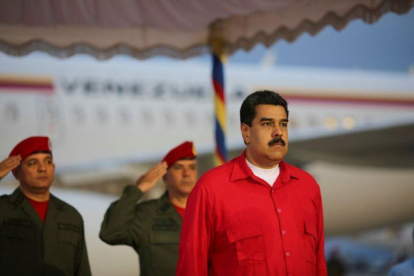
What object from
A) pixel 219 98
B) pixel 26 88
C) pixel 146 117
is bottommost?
pixel 219 98

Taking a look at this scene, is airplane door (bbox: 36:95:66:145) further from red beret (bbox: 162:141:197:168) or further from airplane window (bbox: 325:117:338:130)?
red beret (bbox: 162:141:197:168)

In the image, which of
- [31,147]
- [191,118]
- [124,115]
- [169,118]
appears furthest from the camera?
[191,118]

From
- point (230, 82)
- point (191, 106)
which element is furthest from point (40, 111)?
point (230, 82)

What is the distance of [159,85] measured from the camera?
12766 mm

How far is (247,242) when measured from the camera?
90.4 inches

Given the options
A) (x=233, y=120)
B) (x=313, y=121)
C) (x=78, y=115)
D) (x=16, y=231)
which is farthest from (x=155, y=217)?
(x=313, y=121)

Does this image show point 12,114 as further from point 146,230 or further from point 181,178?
point 146,230

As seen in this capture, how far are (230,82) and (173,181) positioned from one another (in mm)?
10250

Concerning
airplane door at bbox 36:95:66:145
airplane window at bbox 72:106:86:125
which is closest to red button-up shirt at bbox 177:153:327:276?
airplane door at bbox 36:95:66:145

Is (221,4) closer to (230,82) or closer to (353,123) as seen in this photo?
(230,82)

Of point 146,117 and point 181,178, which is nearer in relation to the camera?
point 181,178

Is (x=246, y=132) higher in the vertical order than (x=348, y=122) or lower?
lower

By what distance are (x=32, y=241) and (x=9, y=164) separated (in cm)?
47

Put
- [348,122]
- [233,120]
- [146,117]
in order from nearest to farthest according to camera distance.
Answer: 1. [146,117]
2. [233,120]
3. [348,122]
